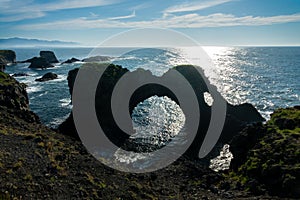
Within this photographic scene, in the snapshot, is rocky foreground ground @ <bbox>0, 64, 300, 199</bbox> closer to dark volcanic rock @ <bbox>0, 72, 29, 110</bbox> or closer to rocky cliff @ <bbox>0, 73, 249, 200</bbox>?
rocky cliff @ <bbox>0, 73, 249, 200</bbox>

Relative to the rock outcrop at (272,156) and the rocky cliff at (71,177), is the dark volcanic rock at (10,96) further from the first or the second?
the rock outcrop at (272,156)

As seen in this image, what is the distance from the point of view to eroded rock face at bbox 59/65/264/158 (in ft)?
161

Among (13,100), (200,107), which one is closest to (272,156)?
(200,107)

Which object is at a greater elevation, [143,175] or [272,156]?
[272,156]

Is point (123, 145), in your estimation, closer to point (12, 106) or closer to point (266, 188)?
point (12, 106)

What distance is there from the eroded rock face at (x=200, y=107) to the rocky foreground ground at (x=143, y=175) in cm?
1241

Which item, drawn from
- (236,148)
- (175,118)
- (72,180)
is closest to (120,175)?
(72,180)

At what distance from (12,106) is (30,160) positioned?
23337 mm

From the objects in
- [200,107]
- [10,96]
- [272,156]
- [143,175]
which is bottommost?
[143,175]

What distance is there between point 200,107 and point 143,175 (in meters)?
33.9

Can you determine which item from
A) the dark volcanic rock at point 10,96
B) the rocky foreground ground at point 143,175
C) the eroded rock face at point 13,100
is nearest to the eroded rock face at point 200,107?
the eroded rock face at point 13,100

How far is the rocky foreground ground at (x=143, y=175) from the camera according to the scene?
22.7 meters

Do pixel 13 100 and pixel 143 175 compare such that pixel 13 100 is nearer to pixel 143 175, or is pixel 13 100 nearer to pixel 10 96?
pixel 10 96

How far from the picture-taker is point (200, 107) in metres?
61.7
